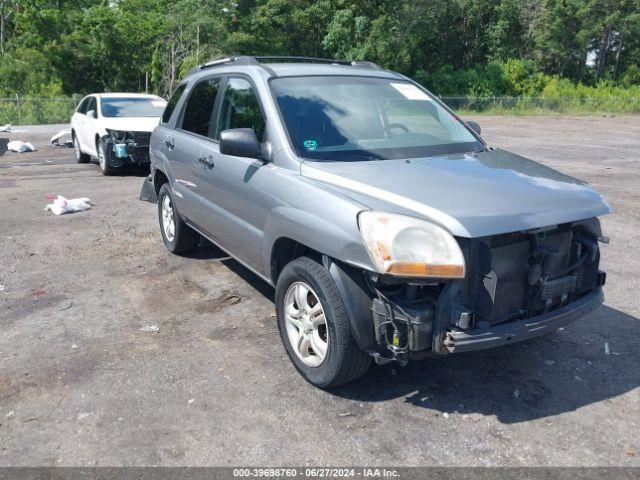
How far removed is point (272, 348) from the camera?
4445mm

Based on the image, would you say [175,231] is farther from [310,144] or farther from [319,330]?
[319,330]

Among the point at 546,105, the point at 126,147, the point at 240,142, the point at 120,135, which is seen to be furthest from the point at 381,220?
the point at 546,105

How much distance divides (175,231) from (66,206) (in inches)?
132

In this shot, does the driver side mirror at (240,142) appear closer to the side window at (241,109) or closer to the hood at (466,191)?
the side window at (241,109)

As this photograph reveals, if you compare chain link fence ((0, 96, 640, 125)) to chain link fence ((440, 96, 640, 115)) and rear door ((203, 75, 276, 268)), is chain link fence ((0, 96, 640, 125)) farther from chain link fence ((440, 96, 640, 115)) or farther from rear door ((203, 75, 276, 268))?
rear door ((203, 75, 276, 268))

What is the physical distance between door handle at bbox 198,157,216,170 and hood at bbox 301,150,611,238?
52.4 inches

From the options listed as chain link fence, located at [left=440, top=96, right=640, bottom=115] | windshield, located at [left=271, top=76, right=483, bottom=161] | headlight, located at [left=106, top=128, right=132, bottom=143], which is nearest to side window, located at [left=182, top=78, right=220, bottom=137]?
windshield, located at [left=271, top=76, right=483, bottom=161]

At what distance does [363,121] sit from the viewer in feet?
15.0

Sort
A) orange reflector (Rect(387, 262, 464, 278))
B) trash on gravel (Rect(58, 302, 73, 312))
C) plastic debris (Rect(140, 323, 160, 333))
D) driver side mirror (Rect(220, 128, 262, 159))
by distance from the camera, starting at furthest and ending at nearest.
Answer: trash on gravel (Rect(58, 302, 73, 312)) → plastic debris (Rect(140, 323, 160, 333)) → driver side mirror (Rect(220, 128, 262, 159)) → orange reflector (Rect(387, 262, 464, 278))

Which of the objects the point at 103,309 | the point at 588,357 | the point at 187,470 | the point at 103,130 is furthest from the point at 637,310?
the point at 103,130

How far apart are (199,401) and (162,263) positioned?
10.1 ft

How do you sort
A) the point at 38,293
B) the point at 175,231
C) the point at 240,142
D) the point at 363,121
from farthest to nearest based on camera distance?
the point at 175,231, the point at 38,293, the point at 363,121, the point at 240,142

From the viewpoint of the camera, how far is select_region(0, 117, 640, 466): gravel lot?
10.6 ft

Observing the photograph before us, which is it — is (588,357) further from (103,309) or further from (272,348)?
(103,309)
